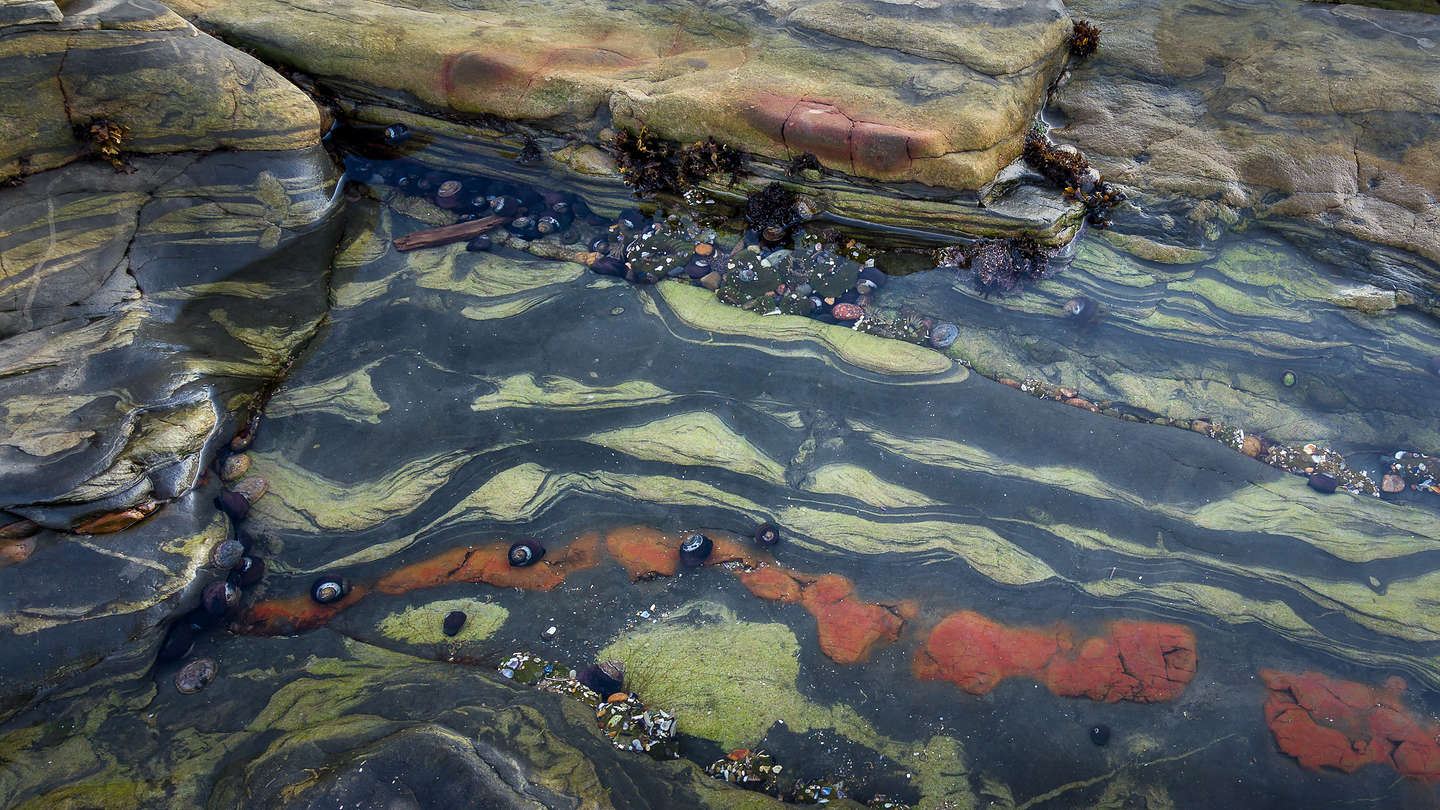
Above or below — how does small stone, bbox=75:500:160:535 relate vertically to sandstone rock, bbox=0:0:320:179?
below

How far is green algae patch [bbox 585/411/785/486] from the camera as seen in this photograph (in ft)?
18.6

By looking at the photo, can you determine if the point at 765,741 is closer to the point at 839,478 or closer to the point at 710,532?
the point at 710,532

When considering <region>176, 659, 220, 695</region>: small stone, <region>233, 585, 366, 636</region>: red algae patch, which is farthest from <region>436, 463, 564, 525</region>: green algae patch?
<region>176, 659, 220, 695</region>: small stone

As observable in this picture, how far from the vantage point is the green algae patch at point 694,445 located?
568 centimetres

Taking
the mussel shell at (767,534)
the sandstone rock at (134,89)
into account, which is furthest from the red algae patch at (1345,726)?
the sandstone rock at (134,89)

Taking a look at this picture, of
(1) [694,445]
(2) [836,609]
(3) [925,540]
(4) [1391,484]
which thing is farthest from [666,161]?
(4) [1391,484]

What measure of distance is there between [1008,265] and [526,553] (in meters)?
4.70

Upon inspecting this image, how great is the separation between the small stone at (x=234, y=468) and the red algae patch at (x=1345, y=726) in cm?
741

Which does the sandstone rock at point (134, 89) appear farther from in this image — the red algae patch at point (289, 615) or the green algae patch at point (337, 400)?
the red algae patch at point (289, 615)

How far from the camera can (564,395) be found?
6.04 m

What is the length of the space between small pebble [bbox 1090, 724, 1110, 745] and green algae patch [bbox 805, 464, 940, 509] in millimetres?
1730

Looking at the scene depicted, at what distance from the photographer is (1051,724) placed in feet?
15.0

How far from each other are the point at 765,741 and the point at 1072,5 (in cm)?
811

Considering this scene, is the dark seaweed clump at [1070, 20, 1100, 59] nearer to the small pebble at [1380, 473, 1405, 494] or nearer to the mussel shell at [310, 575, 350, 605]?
the small pebble at [1380, 473, 1405, 494]
